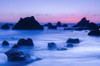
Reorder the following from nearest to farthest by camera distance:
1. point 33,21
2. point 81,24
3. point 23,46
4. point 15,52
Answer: point 15,52, point 23,46, point 33,21, point 81,24

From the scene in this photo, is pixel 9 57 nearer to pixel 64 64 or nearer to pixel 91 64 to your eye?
pixel 64 64

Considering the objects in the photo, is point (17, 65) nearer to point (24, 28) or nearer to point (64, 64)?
point (64, 64)

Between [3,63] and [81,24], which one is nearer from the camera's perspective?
[3,63]

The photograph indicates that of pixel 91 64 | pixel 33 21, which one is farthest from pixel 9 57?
pixel 33 21

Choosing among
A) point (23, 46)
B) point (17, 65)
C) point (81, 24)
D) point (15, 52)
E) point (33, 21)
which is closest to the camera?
point (17, 65)

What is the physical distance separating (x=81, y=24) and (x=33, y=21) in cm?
4322

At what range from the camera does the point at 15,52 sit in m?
10.9

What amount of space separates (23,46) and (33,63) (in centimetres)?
753

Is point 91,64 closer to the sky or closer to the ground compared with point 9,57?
closer to the ground

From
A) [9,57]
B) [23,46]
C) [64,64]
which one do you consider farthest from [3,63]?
[23,46]

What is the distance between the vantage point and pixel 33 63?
10570mm

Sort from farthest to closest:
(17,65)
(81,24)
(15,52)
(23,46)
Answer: (81,24)
(23,46)
(15,52)
(17,65)

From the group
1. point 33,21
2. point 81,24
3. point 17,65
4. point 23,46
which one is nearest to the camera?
point 17,65

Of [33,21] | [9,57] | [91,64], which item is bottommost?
[91,64]
